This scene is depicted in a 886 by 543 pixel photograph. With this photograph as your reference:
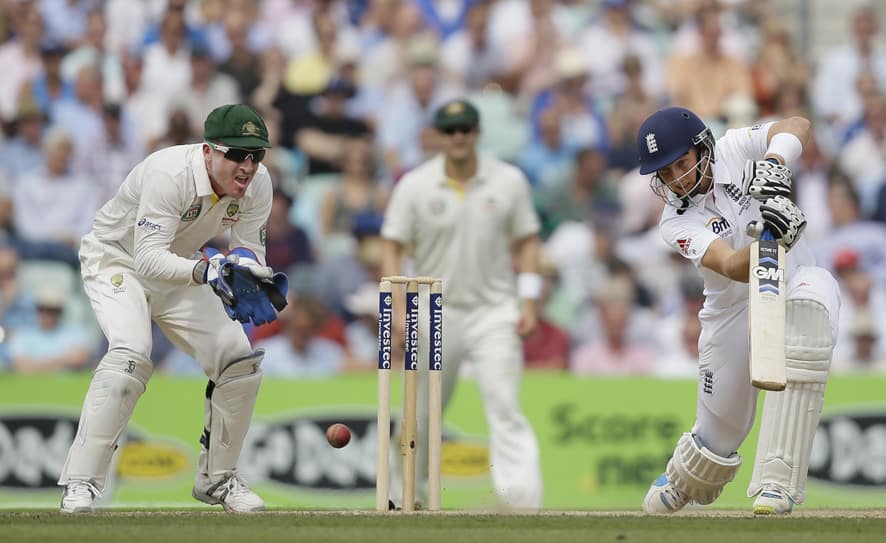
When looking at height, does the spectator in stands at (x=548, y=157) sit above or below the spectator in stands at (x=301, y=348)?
above

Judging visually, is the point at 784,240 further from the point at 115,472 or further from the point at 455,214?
Result: the point at 115,472

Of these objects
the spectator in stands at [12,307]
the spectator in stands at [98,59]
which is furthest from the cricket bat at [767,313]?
the spectator in stands at [98,59]

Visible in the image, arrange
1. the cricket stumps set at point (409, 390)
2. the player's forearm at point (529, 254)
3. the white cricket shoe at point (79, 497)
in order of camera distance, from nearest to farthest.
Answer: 1. the white cricket shoe at point (79, 497)
2. the cricket stumps set at point (409, 390)
3. the player's forearm at point (529, 254)

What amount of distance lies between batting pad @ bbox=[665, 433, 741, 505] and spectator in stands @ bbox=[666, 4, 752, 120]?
520cm

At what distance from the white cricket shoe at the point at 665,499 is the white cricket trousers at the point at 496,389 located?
0.85m

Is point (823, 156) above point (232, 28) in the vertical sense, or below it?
below

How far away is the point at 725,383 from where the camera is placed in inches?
243

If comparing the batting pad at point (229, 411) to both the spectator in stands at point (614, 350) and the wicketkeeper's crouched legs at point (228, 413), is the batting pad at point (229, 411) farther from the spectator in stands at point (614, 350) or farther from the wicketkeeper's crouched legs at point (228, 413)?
the spectator in stands at point (614, 350)

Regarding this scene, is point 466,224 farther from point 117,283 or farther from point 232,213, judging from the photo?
point 117,283

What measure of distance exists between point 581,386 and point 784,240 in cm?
332

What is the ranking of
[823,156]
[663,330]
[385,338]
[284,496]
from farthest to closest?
[823,156] → [663,330] → [284,496] → [385,338]

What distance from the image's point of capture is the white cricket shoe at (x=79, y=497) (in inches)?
235

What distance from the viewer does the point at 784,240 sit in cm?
559

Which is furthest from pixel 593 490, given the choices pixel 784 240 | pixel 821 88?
pixel 821 88
